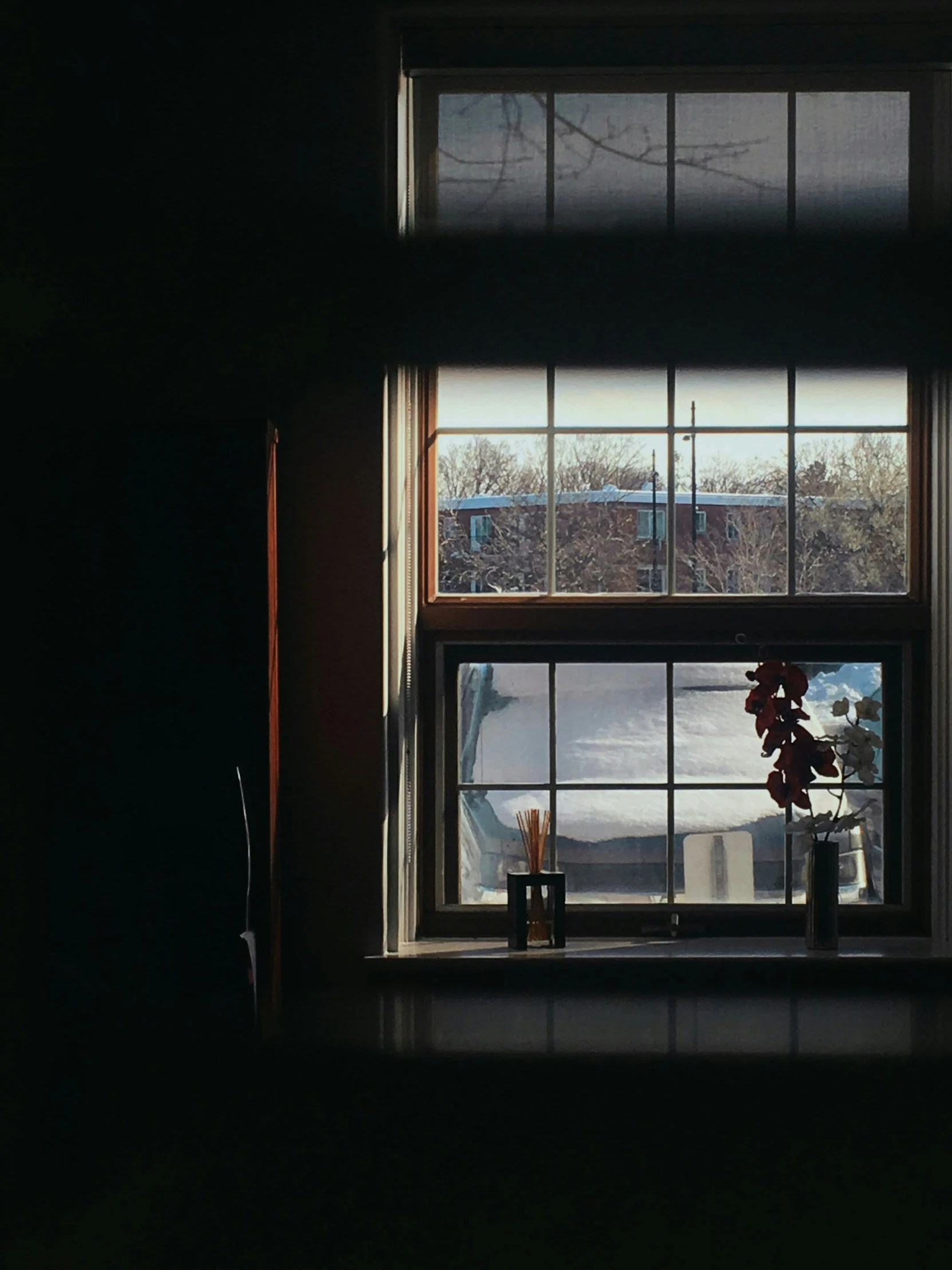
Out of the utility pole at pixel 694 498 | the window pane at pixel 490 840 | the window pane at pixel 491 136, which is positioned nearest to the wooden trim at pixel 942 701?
the utility pole at pixel 694 498

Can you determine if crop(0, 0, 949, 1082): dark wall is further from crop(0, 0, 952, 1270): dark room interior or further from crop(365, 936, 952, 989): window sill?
crop(365, 936, 952, 989): window sill

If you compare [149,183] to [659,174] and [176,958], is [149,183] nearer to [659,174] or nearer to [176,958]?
[659,174]

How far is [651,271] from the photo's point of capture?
0.25 m

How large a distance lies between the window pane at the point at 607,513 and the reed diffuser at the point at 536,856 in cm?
52

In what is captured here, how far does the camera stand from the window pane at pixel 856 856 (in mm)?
2453

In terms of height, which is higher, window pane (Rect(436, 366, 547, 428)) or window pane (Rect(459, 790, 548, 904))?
window pane (Rect(436, 366, 547, 428))

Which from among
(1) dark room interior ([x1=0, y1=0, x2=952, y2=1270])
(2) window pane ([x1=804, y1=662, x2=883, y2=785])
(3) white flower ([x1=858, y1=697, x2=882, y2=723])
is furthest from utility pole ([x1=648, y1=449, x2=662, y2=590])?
(1) dark room interior ([x1=0, y1=0, x2=952, y2=1270])

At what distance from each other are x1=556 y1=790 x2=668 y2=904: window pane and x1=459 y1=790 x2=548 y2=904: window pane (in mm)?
62

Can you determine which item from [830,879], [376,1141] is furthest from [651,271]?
[830,879]

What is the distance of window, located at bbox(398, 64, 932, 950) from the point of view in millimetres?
2451

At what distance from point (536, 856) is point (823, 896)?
576 mm

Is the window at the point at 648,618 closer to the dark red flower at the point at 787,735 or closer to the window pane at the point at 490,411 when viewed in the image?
the window pane at the point at 490,411

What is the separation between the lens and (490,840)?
2.48 metres

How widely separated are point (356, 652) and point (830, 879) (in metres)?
1.04
